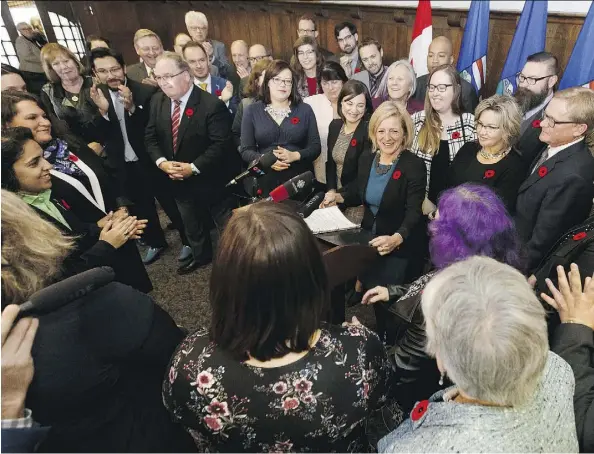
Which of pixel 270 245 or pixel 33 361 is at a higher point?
pixel 270 245

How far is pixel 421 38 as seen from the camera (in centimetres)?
338

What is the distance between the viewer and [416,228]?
6.66ft

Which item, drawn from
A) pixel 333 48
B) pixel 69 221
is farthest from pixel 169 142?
pixel 333 48

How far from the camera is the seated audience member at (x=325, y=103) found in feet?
8.91

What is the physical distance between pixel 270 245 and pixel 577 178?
1510mm

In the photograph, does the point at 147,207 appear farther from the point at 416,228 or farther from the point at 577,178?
the point at 577,178

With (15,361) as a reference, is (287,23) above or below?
above

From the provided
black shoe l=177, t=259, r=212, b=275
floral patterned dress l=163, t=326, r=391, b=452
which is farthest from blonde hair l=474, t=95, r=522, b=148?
black shoe l=177, t=259, r=212, b=275

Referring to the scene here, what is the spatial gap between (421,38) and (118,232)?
308 centimetres

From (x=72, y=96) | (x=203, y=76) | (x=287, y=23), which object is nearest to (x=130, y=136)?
(x=72, y=96)

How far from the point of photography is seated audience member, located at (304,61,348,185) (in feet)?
8.91

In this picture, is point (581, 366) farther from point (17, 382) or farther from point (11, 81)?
point (11, 81)

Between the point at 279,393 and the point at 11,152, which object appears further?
the point at 11,152

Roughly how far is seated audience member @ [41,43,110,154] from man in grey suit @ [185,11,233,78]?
145 cm
